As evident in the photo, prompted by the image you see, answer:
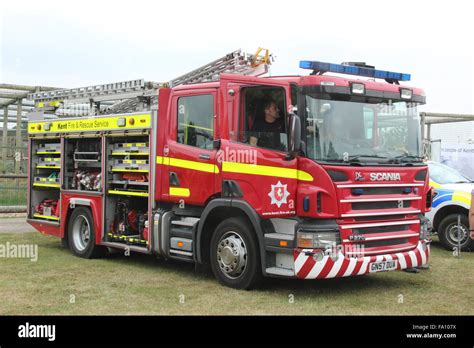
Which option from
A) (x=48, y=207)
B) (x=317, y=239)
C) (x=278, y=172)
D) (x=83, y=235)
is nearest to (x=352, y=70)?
(x=278, y=172)

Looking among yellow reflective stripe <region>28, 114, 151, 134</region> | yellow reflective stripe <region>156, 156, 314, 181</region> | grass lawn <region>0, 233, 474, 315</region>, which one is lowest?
grass lawn <region>0, 233, 474, 315</region>

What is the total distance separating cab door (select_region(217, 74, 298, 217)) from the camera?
773 centimetres

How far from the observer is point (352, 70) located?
8.34 m

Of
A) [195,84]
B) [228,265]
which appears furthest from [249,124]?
[228,265]

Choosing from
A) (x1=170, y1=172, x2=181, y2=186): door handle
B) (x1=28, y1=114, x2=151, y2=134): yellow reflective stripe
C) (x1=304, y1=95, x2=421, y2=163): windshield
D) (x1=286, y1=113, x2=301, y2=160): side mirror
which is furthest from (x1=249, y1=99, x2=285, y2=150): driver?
(x1=28, y1=114, x2=151, y2=134): yellow reflective stripe

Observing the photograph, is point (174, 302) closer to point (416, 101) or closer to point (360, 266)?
point (360, 266)

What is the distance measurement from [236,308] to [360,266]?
5.43 ft

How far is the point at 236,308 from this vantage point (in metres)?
7.29

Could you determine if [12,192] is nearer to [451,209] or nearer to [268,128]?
[451,209]

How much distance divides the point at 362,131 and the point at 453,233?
5324mm

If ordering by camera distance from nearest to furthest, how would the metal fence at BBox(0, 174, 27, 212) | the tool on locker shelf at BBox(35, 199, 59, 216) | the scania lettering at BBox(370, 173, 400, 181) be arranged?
the scania lettering at BBox(370, 173, 400, 181) < the tool on locker shelf at BBox(35, 199, 59, 216) < the metal fence at BBox(0, 174, 27, 212)

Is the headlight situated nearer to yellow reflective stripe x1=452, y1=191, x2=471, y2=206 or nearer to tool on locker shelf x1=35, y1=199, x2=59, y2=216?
yellow reflective stripe x1=452, y1=191, x2=471, y2=206

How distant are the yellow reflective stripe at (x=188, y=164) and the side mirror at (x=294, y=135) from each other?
125 centimetres

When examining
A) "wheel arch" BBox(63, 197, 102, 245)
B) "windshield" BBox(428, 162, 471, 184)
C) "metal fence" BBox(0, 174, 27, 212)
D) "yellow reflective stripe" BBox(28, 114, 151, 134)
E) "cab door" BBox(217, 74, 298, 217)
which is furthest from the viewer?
"metal fence" BBox(0, 174, 27, 212)
